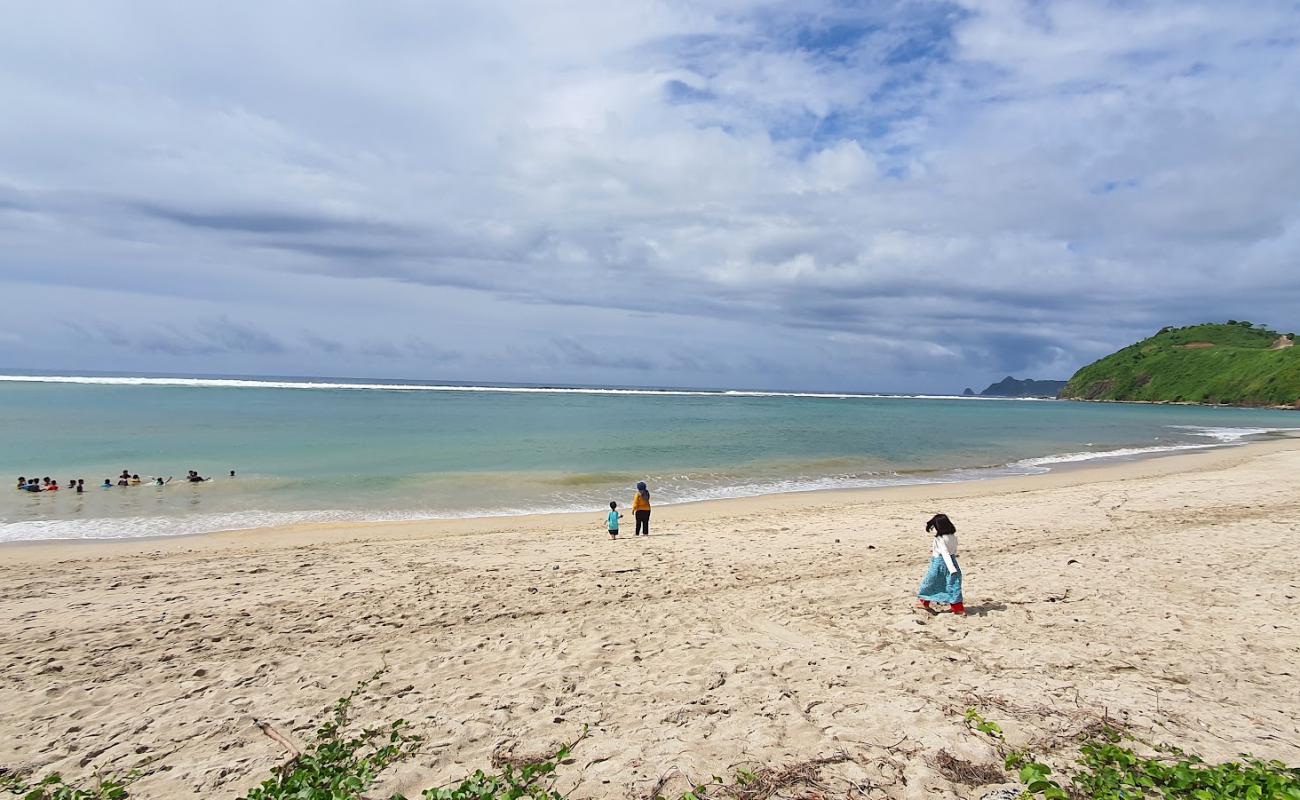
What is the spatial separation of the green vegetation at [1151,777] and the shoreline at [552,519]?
39.0ft

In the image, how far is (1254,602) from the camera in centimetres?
856

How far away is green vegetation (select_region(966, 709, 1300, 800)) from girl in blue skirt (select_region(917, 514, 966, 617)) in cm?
323

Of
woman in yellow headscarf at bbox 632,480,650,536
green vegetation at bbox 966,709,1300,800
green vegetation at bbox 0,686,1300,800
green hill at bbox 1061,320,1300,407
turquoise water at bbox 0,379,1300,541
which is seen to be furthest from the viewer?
green hill at bbox 1061,320,1300,407

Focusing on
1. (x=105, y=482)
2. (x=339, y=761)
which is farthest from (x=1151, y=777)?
(x=105, y=482)

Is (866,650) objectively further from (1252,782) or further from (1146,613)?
(1146,613)

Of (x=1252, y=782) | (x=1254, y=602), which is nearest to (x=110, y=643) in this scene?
(x=1252, y=782)

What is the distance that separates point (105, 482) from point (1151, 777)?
1046 inches

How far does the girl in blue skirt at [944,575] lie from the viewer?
828cm

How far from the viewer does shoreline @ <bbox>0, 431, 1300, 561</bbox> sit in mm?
13852

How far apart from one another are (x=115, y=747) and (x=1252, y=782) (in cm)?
876

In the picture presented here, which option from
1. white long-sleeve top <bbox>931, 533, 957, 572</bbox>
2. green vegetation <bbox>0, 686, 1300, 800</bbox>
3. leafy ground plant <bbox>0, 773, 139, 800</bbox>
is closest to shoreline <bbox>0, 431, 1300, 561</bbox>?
white long-sleeve top <bbox>931, 533, 957, 572</bbox>

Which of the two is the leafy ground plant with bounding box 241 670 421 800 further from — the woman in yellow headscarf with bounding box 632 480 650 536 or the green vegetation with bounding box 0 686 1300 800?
the woman in yellow headscarf with bounding box 632 480 650 536

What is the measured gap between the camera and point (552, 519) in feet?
57.1

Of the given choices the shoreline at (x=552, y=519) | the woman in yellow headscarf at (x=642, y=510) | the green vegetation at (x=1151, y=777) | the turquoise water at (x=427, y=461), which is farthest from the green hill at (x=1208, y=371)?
the green vegetation at (x=1151, y=777)
